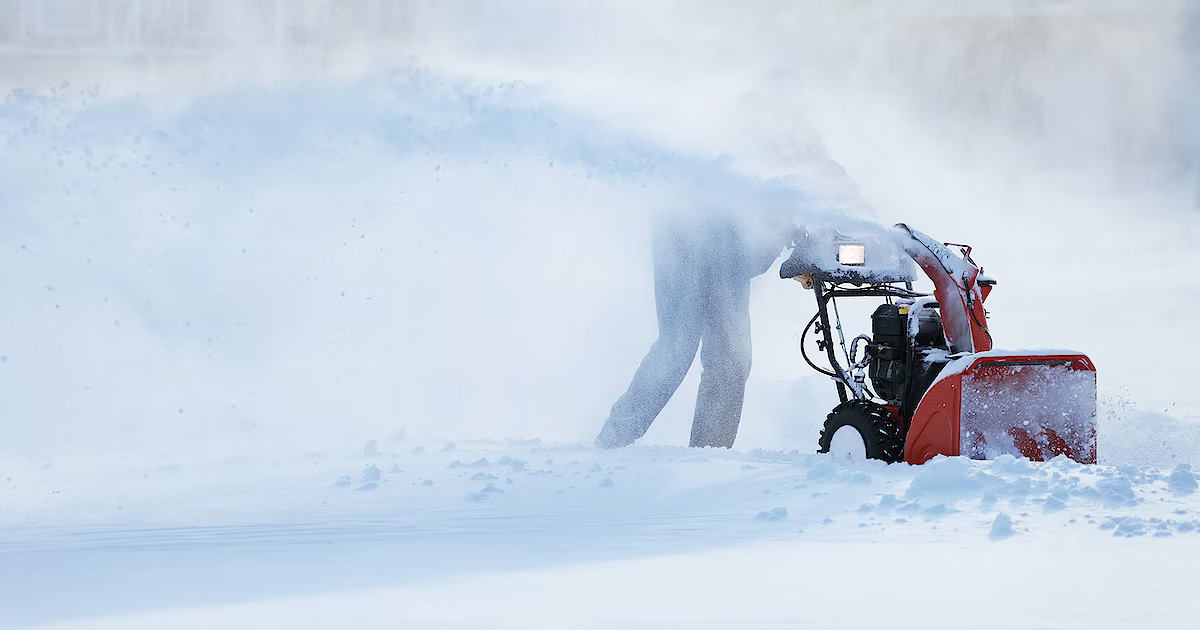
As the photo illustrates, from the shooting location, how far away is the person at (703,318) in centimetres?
723

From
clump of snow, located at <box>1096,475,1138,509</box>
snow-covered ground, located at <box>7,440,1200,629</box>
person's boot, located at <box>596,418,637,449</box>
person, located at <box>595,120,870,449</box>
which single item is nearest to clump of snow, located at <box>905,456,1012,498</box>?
snow-covered ground, located at <box>7,440,1200,629</box>

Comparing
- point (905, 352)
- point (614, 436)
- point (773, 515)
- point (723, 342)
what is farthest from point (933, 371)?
point (614, 436)

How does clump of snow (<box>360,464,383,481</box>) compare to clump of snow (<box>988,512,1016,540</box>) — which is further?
clump of snow (<box>360,464,383,481</box>)

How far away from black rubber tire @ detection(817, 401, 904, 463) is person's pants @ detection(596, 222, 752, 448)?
1.69 meters

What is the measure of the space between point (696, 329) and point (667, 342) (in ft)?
0.63

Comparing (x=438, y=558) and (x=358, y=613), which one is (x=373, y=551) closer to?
A: (x=438, y=558)

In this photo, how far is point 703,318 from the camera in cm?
731

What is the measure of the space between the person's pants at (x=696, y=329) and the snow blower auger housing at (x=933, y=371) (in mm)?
1347

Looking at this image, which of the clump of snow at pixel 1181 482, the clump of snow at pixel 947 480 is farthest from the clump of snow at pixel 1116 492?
the clump of snow at pixel 947 480

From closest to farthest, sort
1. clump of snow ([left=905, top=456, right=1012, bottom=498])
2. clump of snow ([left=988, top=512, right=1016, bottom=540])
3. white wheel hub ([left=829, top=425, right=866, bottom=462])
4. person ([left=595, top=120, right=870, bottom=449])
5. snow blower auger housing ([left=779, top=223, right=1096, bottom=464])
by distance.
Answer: clump of snow ([left=988, top=512, right=1016, bottom=540]) < clump of snow ([left=905, top=456, right=1012, bottom=498]) < snow blower auger housing ([left=779, top=223, right=1096, bottom=464]) < white wheel hub ([left=829, top=425, right=866, bottom=462]) < person ([left=595, top=120, right=870, bottom=449])

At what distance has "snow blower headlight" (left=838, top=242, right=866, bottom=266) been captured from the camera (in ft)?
18.7

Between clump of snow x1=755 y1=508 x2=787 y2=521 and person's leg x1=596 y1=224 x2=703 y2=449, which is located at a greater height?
person's leg x1=596 y1=224 x2=703 y2=449

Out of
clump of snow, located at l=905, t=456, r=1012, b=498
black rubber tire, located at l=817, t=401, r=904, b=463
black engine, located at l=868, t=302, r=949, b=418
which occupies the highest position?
black engine, located at l=868, t=302, r=949, b=418

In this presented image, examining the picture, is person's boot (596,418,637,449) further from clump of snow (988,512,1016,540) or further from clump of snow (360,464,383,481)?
clump of snow (988,512,1016,540)
